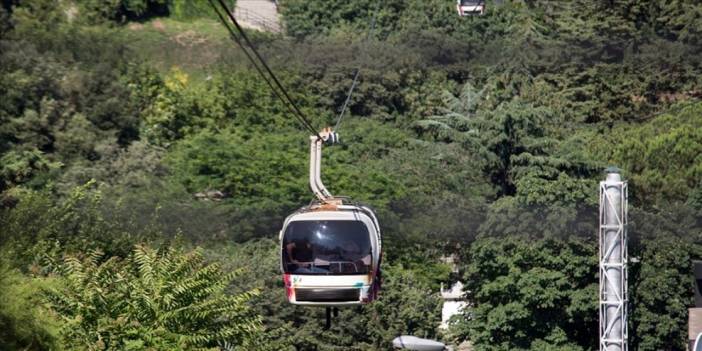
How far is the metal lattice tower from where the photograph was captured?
30812 mm

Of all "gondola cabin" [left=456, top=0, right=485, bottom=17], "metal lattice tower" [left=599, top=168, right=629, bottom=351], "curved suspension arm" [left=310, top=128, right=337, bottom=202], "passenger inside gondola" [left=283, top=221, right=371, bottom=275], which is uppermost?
"gondola cabin" [left=456, top=0, right=485, bottom=17]

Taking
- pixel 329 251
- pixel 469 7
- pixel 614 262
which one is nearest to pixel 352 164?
pixel 469 7

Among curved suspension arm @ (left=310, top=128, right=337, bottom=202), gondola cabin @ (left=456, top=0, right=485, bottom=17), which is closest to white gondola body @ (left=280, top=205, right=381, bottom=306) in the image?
curved suspension arm @ (left=310, top=128, right=337, bottom=202)

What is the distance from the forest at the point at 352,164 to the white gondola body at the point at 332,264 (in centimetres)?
236

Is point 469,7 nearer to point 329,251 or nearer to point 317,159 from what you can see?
point 317,159

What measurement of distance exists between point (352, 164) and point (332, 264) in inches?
1241

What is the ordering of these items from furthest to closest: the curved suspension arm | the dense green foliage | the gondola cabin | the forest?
the gondola cabin, the forest, the dense green foliage, the curved suspension arm

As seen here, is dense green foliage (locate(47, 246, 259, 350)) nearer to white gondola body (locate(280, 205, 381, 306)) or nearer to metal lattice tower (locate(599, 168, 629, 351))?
white gondola body (locate(280, 205, 381, 306))

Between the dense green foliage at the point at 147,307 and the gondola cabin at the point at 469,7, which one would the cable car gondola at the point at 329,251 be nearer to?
the dense green foliage at the point at 147,307

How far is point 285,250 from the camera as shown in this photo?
20516 mm

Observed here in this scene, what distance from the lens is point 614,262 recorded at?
31406 mm

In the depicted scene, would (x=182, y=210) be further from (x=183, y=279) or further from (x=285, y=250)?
(x=285, y=250)

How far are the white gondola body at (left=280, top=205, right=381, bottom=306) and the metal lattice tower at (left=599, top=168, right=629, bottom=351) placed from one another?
1101cm

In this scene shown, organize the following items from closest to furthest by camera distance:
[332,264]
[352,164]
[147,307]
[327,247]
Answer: [327,247]
[332,264]
[147,307]
[352,164]
